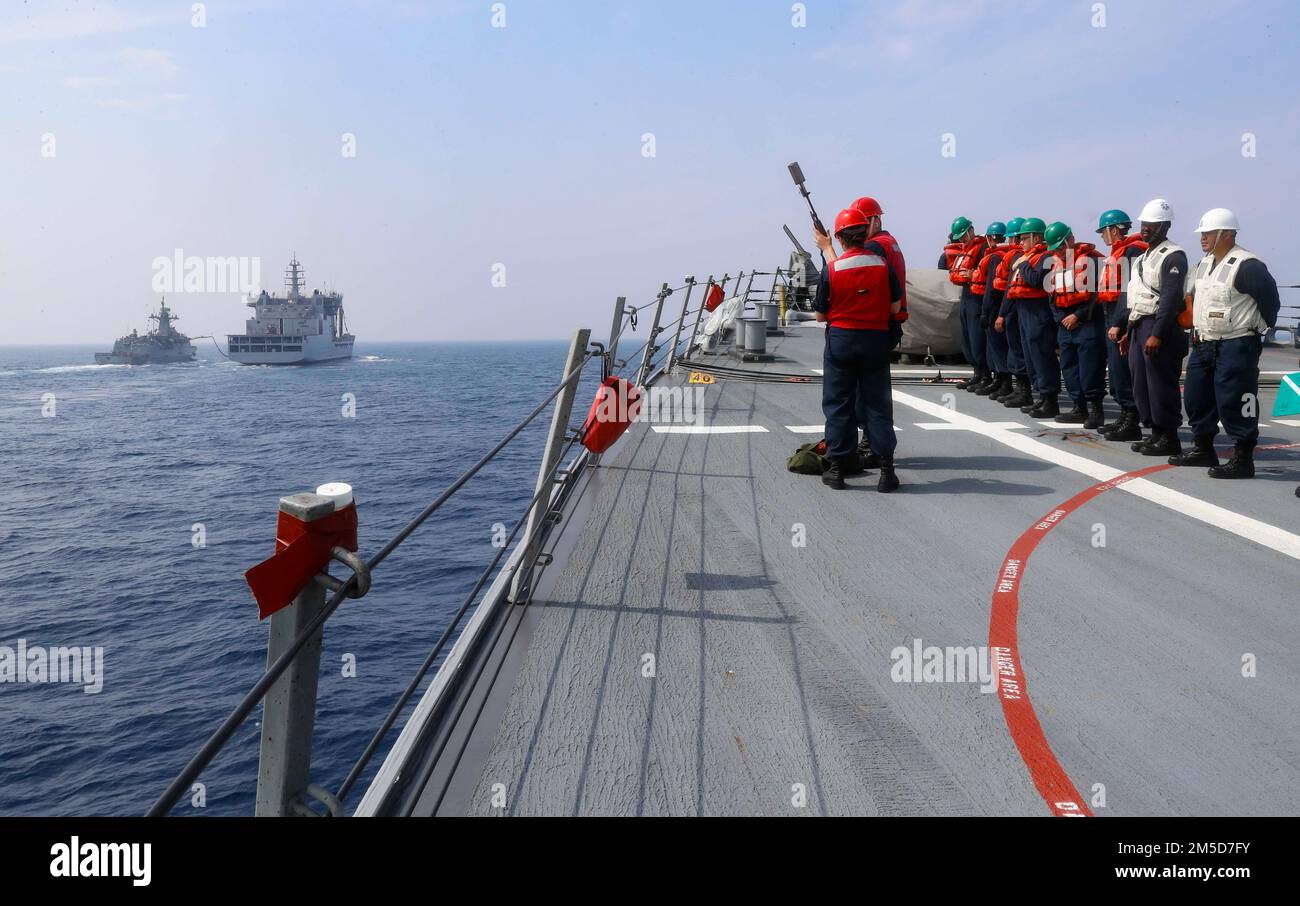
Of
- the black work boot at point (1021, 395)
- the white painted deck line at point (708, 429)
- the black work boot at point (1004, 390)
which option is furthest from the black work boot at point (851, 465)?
the black work boot at point (1004, 390)

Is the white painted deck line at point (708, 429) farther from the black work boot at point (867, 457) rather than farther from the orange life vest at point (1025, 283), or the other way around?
the orange life vest at point (1025, 283)

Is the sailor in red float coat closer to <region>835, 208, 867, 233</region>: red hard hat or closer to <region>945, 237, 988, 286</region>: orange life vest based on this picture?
<region>835, 208, 867, 233</region>: red hard hat

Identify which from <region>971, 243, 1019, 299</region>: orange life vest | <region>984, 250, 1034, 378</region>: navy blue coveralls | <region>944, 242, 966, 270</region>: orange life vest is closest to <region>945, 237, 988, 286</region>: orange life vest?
<region>971, 243, 1019, 299</region>: orange life vest

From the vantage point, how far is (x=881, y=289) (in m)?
6.18

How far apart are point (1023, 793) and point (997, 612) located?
157cm

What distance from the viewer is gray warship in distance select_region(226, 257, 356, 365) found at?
368 ft

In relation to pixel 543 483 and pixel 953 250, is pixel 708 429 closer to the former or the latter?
pixel 543 483

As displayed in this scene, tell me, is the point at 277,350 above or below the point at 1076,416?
above

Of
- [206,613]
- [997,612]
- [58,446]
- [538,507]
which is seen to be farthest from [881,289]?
[58,446]

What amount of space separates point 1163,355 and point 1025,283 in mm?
1854

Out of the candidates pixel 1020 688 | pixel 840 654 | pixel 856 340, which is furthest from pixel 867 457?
pixel 1020 688

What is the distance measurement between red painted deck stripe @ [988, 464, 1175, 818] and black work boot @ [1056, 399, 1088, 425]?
11.8 ft

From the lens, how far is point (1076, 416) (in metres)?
8.86

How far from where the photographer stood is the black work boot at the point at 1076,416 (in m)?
8.76
